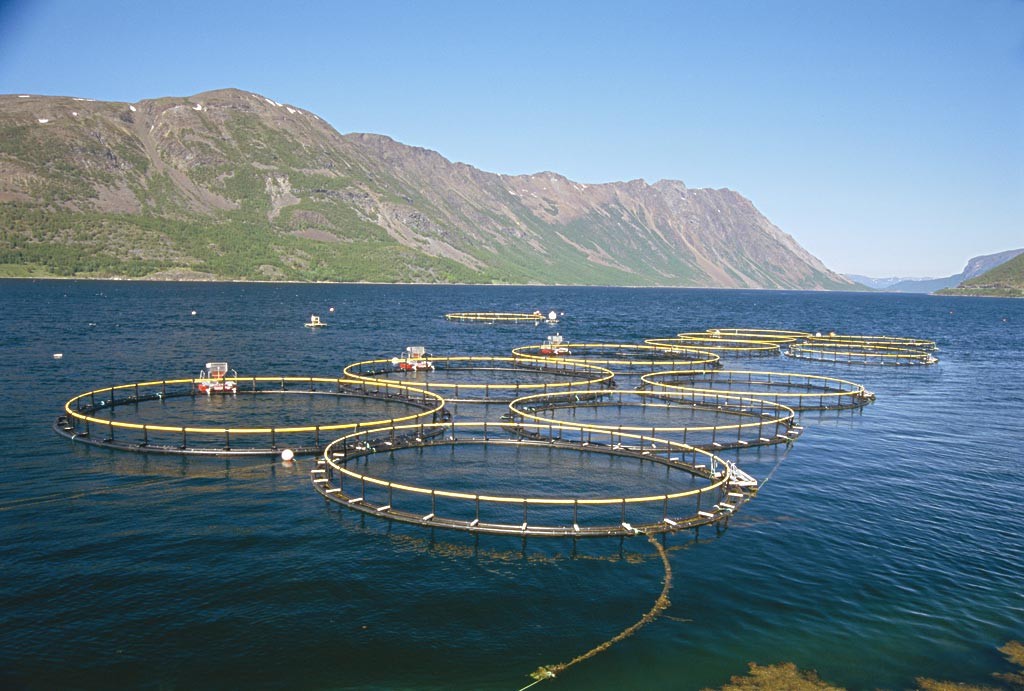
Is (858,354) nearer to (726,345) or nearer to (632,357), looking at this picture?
(726,345)

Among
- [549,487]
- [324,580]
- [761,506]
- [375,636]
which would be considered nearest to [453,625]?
[375,636]

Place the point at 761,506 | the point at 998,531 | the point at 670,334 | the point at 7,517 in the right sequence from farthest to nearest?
the point at 670,334
the point at 761,506
the point at 998,531
the point at 7,517

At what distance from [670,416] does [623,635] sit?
49.8 meters

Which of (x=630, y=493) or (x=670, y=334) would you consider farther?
(x=670, y=334)

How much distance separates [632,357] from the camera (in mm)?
126938

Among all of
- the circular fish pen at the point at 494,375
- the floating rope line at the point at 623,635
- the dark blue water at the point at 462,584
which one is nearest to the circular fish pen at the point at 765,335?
the circular fish pen at the point at 494,375

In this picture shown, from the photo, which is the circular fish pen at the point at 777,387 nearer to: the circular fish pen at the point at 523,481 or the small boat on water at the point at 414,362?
the circular fish pen at the point at 523,481

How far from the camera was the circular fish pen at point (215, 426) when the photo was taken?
184 feet

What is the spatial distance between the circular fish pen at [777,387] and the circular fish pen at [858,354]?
109ft

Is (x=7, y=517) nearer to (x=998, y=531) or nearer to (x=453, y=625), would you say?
(x=453, y=625)

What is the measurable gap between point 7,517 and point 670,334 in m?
168

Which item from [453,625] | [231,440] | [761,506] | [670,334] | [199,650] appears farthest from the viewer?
[670,334]

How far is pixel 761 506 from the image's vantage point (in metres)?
48.8

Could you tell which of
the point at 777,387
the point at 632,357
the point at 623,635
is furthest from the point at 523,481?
the point at 632,357
